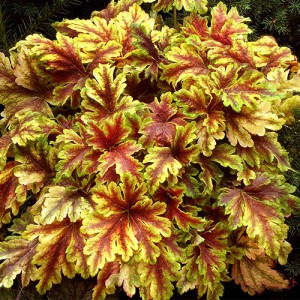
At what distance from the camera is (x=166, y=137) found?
1202 millimetres

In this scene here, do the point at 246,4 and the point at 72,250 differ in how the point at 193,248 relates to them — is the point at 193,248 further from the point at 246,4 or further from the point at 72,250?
the point at 246,4

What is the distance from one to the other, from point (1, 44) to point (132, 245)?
99cm

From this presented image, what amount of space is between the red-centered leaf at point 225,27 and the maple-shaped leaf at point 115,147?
1.44ft

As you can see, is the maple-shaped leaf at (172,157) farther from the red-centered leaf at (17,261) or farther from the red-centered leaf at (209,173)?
the red-centered leaf at (17,261)

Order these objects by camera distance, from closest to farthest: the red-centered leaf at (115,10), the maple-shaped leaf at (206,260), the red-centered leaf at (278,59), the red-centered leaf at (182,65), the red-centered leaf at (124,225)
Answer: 1. the red-centered leaf at (124,225)
2. the maple-shaped leaf at (206,260)
3. the red-centered leaf at (182,65)
4. the red-centered leaf at (278,59)
5. the red-centered leaf at (115,10)

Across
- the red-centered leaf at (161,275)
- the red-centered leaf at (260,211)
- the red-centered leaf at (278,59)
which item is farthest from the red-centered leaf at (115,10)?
the red-centered leaf at (161,275)

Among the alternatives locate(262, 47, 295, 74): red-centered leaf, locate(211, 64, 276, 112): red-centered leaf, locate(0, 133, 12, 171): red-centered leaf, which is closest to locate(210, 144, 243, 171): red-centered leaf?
locate(211, 64, 276, 112): red-centered leaf

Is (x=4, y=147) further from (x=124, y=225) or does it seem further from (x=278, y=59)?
(x=278, y=59)

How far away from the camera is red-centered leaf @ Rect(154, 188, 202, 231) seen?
1.16 m

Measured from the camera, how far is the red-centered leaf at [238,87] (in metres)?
1.20

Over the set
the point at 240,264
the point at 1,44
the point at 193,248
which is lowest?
the point at 240,264

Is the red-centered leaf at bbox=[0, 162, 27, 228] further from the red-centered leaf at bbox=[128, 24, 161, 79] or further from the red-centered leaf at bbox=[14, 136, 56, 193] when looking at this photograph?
the red-centered leaf at bbox=[128, 24, 161, 79]

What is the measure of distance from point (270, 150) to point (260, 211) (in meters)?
0.18

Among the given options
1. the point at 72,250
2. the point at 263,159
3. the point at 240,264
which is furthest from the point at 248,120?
the point at 72,250
